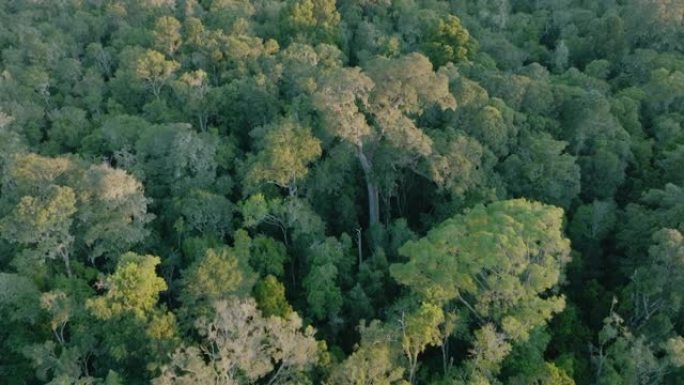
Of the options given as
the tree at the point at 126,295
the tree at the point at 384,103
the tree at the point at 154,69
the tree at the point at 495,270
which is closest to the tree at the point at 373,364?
the tree at the point at 495,270

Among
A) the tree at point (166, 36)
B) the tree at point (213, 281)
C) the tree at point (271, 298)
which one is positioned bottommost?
the tree at point (271, 298)

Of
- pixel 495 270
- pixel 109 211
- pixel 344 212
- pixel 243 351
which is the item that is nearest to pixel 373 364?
pixel 243 351

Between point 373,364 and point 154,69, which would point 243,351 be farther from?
point 154,69

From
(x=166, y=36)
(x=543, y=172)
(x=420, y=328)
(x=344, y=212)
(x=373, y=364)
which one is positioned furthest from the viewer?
(x=166, y=36)

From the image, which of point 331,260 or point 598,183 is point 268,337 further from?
point 598,183

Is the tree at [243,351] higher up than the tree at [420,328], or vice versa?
the tree at [420,328]

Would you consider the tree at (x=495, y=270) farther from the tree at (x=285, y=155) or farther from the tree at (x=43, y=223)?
the tree at (x=43, y=223)
